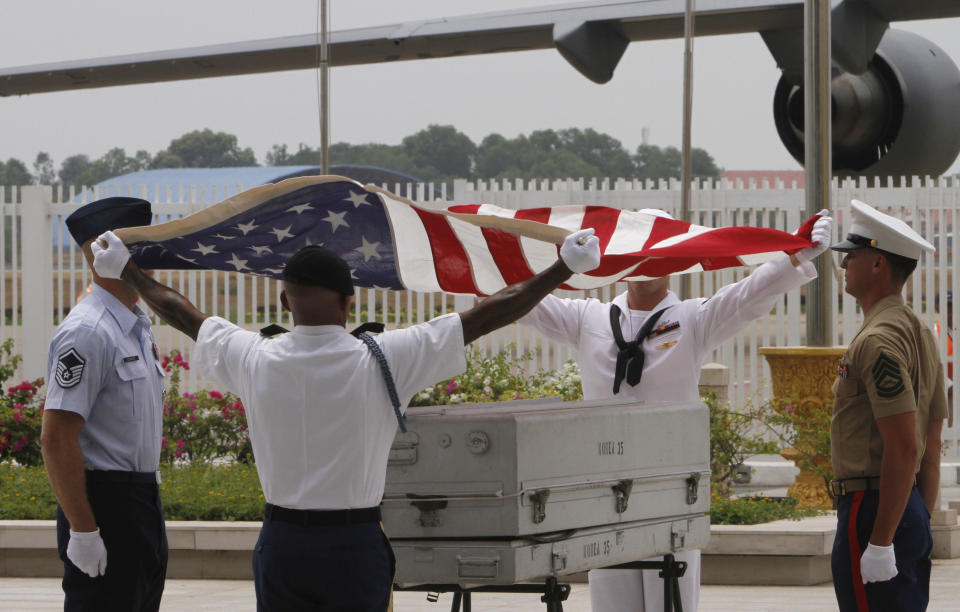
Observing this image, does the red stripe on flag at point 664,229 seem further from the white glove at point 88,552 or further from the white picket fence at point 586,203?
the white picket fence at point 586,203

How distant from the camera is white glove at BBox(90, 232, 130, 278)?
14.9 feet

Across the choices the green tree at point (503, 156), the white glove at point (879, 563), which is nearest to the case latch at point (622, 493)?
the white glove at point (879, 563)

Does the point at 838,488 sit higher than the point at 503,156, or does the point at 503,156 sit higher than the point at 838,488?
the point at 503,156

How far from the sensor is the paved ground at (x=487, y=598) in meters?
7.95

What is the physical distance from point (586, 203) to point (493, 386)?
15.8 ft

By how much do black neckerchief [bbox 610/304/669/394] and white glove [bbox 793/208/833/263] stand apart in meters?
0.72

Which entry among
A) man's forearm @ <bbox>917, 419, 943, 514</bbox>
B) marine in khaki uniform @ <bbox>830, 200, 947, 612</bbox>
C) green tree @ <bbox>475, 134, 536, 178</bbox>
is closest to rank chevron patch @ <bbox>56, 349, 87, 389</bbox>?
marine in khaki uniform @ <bbox>830, 200, 947, 612</bbox>

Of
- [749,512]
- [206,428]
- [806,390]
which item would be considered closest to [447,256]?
[749,512]

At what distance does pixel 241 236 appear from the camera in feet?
16.3

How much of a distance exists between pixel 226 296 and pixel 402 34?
17.6ft

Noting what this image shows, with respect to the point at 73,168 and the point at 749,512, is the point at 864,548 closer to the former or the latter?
the point at 749,512

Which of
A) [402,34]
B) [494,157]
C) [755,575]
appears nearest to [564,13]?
[402,34]

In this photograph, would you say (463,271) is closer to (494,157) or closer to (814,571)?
(814,571)

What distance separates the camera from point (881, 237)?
187 inches
